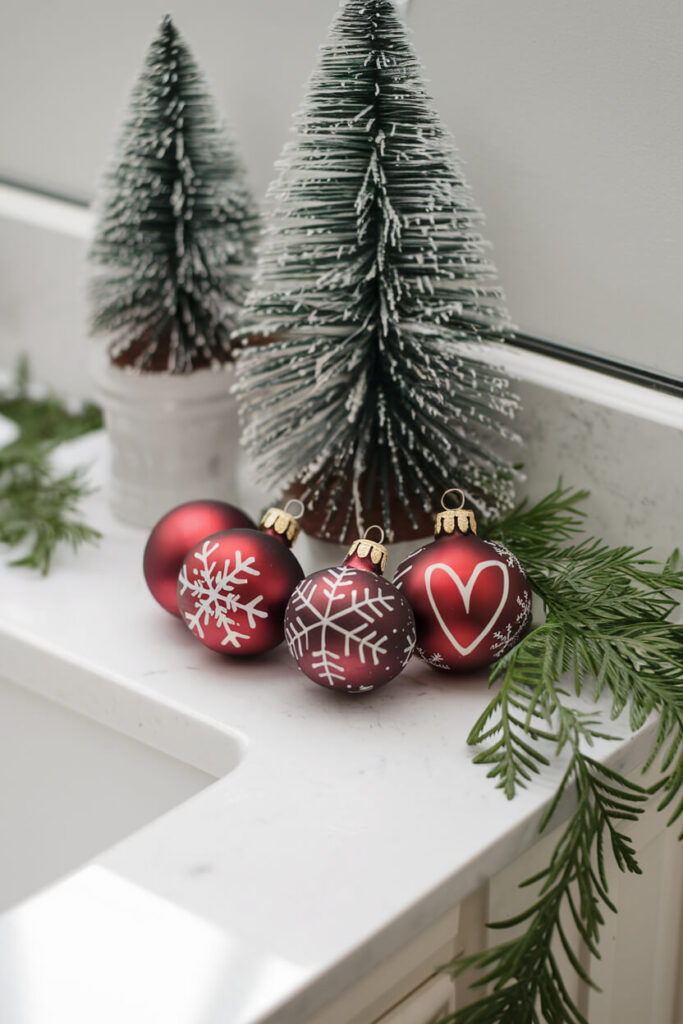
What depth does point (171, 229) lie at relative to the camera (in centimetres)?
74

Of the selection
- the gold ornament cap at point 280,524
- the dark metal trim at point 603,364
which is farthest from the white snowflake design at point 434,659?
the dark metal trim at point 603,364

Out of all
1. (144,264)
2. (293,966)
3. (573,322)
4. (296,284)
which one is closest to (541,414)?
(573,322)

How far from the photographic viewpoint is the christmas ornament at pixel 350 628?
0.56 meters

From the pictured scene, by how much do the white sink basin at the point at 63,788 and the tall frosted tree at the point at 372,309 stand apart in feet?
0.60

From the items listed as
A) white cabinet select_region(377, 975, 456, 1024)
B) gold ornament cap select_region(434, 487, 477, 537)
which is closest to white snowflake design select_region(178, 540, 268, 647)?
gold ornament cap select_region(434, 487, 477, 537)

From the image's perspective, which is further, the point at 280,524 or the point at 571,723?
the point at 280,524

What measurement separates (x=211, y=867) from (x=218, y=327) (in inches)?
16.4

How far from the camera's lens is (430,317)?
0.65 metres

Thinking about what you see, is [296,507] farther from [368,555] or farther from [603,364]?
[603,364]

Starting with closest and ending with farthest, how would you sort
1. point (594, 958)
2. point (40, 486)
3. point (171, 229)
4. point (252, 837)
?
point (252, 837) → point (594, 958) → point (171, 229) → point (40, 486)

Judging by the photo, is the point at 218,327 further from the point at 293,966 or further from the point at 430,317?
the point at 293,966

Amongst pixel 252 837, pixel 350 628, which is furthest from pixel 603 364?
pixel 252 837

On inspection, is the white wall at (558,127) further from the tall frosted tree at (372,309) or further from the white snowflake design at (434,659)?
the white snowflake design at (434,659)

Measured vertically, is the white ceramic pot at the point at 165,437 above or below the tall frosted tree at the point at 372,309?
below
